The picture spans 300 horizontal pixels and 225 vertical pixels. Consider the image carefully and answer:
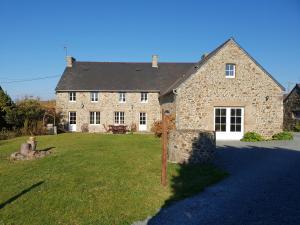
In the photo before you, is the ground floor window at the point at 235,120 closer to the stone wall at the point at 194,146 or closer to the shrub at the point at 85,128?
the stone wall at the point at 194,146

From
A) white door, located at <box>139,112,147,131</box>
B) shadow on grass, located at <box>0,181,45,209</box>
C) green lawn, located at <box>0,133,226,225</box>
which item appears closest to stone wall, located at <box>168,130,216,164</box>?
green lawn, located at <box>0,133,226,225</box>

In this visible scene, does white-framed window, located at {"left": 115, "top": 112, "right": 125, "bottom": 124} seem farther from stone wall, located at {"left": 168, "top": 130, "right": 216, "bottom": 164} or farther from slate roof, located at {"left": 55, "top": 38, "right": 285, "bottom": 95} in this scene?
stone wall, located at {"left": 168, "top": 130, "right": 216, "bottom": 164}

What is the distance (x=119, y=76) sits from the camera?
113 feet

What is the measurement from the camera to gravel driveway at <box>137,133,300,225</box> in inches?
254

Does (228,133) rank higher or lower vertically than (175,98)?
lower

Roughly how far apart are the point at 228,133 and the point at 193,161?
10.7m

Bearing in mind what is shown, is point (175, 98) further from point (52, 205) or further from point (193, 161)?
point (52, 205)

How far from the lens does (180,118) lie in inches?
846

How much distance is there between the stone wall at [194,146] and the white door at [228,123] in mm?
9999

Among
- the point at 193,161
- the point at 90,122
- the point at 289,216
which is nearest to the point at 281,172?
the point at 193,161

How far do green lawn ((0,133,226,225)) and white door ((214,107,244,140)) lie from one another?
31.0ft

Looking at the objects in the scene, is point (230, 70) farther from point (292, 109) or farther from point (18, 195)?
point (18, 195)

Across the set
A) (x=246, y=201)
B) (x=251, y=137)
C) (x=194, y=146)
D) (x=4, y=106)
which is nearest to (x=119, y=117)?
(x=4, y=106)

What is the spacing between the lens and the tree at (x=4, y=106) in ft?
88.2
